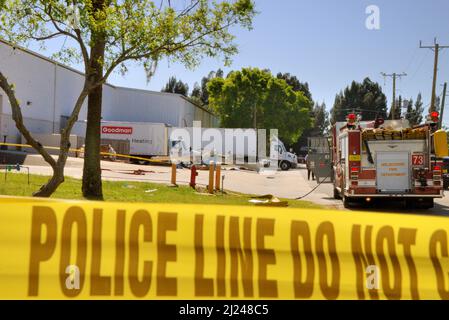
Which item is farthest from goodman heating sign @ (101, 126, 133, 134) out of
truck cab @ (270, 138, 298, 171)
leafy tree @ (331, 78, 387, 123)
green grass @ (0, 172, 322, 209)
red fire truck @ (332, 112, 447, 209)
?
leafy tree @ (331, 78, 387, 123)

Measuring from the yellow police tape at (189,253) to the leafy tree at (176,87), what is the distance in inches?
4125

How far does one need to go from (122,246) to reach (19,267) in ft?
1.75

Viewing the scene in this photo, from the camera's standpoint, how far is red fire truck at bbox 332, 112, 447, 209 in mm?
13258

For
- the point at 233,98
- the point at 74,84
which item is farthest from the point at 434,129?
the point at 233,98

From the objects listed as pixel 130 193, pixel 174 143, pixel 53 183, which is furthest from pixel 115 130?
pixel 53 183

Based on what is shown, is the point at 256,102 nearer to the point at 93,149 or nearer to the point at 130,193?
the point at 130,193

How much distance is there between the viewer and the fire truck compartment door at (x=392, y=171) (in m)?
13.3

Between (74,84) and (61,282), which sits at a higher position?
(74,84)

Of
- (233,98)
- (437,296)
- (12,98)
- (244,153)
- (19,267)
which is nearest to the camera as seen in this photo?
(19,267)

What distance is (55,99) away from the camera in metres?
40.4

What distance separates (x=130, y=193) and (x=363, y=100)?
6874 centimetres

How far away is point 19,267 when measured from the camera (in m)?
2.54

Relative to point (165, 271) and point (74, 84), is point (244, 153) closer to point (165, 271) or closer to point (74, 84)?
point (74, 84)
